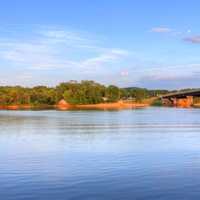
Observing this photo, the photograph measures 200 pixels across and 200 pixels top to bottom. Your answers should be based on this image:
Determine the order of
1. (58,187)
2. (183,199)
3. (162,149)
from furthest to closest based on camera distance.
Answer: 1. (162,149)
2. (58,187)
3. (183,199)

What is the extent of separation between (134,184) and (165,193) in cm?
249

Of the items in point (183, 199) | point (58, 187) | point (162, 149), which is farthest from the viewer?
point (162, 149)

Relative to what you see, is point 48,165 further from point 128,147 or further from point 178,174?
point 128,147

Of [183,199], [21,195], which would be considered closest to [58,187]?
[21,195]

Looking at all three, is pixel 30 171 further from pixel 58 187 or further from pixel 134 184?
pixel 134 184

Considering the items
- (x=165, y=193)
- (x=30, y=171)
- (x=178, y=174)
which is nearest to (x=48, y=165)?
(x=30, y=171)

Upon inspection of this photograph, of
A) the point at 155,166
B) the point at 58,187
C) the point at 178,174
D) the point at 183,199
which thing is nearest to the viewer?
the point at 183,199

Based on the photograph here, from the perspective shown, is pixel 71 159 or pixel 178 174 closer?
pixel 178 174

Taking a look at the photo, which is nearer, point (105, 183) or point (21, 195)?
point (21, 195)

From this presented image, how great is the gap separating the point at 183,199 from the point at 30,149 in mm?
22732

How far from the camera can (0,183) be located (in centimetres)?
2502

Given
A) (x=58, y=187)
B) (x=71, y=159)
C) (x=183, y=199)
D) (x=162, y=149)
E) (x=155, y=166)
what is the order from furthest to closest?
(x=162, y=149), (x=71, y=159), (x=155, y=166), (x=58, y=187), (x=183, y=199)

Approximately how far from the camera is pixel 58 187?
24.0m

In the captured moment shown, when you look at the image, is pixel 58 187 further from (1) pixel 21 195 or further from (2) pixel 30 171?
(2) pixel 30 171
